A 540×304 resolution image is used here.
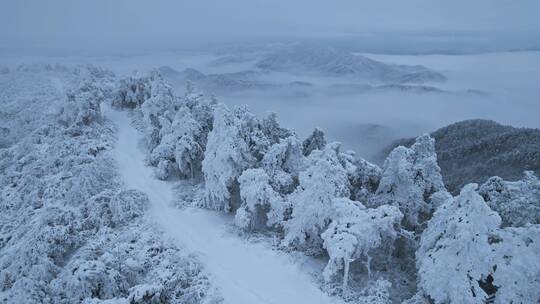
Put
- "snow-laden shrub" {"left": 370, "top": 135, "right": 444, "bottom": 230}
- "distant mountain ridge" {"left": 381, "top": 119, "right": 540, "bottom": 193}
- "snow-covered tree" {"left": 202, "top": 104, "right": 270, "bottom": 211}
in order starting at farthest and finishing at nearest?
1. "distant mountain ridge" {"left": 381, "top": 119, "right": 540, "bottom": 193}
2. "snow-covered tree" {"left": 202, "top": 104, "right": 270, "bottom": 211}
3. "snow-laden shrub" {"left": 370, "top": 135, "right": 444, "bottom": 230}

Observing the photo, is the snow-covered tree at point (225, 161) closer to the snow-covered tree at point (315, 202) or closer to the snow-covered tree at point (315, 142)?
the snow-covered tree at point (315, 142)

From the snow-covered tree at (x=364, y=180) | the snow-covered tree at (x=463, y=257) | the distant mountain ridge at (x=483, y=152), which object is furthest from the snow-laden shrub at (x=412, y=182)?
the distant mountain ridge at (x=483, y=152)

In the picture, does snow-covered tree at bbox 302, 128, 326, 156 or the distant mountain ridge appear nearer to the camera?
snow-covered tree at bbox 302, 128, 326, 156

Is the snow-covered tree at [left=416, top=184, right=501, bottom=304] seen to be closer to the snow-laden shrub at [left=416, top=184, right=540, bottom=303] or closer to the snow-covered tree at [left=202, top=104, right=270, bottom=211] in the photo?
the snow-laden shrub at [left=416, top=184, right=540, bottom=303]

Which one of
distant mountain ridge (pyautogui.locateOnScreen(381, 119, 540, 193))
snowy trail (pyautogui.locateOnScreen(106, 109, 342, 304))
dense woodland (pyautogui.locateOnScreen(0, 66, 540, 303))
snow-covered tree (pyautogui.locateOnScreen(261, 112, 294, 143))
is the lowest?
distant mountain ridge (pyautogui.locateOnScreen(381, 119, 540, 193))

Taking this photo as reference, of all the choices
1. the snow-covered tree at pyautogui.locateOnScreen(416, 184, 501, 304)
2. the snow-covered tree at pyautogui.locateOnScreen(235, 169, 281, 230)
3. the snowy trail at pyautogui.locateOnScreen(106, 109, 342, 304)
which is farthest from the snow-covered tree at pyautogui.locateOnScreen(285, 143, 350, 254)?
the snow-covered tree at pyautogui.locateOnScreen(416, 184, 501, 304)

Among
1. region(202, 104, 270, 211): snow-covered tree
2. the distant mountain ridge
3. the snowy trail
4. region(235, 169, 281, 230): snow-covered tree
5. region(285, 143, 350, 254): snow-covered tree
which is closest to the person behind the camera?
the snowy trail
